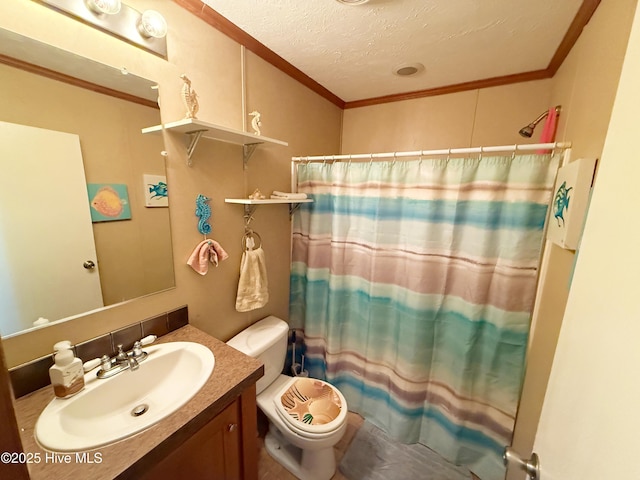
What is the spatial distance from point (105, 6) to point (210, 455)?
5.47 feet

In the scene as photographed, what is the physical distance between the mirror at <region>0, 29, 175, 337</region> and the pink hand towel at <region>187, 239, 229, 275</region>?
0.15 metres

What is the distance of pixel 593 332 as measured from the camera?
42 centimetres

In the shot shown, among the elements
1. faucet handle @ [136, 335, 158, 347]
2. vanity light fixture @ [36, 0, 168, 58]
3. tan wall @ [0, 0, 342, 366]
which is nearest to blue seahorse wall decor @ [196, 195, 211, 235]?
tan wall @ [0, 0, 342, 366]

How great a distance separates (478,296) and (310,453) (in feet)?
4.10

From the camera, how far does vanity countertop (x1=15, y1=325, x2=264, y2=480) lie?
0.67 metres

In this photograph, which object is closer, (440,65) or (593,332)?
(593,332)

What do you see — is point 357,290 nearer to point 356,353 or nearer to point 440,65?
point 356,353

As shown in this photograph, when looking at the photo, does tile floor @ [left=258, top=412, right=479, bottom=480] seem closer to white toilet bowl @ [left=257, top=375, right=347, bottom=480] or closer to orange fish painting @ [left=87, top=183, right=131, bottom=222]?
white toilet bowl @ [left=257, top=375, right=347, bottom=480]

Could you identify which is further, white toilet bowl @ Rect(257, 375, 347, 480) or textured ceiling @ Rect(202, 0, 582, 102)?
white toilet bowl @ Rect(257, 375, 347, 480)

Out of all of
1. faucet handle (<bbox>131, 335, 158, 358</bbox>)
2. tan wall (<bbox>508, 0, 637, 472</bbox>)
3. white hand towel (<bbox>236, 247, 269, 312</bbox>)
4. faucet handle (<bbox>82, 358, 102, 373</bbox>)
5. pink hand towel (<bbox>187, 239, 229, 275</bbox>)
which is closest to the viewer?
tan wall (<bbox>508, 0, 637, 472</bbox>)

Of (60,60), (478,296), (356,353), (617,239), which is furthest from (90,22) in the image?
(356,353)

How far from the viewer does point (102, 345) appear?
104cm

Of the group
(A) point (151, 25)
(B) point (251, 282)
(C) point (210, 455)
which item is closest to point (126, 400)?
(C) point (210, 455)

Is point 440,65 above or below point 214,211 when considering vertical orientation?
above
